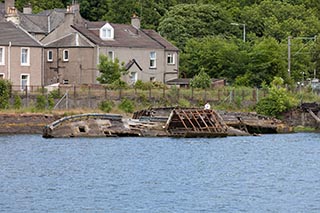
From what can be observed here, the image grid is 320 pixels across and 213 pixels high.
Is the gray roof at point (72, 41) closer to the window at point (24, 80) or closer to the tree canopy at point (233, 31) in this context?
the window at point (24, 80)

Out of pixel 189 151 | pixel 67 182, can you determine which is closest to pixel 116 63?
pixel 189 151

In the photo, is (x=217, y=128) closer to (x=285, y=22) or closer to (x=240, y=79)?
(x=240, y=79)

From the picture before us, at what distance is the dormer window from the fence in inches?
469

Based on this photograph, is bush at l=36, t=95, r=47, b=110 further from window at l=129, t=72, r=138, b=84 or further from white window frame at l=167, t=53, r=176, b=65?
white window frame at l=167, t=53, r=176, b=65

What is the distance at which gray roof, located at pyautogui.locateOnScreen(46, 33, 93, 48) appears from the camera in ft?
355

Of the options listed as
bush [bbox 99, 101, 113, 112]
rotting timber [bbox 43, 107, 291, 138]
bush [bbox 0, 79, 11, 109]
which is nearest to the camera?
rotting timber [bbox 43, 107, 291, 138]

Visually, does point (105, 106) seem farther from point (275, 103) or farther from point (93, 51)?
point (275, 103)

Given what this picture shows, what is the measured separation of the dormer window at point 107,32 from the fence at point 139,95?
1191 cm

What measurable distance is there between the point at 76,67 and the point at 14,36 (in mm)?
8729

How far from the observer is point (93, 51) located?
108 m

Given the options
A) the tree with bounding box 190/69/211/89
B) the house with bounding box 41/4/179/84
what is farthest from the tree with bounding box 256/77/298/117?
Answer: the house with bounding box 41/4/179/84

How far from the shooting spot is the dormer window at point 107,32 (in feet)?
363

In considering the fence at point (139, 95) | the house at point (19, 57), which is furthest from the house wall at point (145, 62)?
the fence at point (139, 95)

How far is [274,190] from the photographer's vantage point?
54438mm
